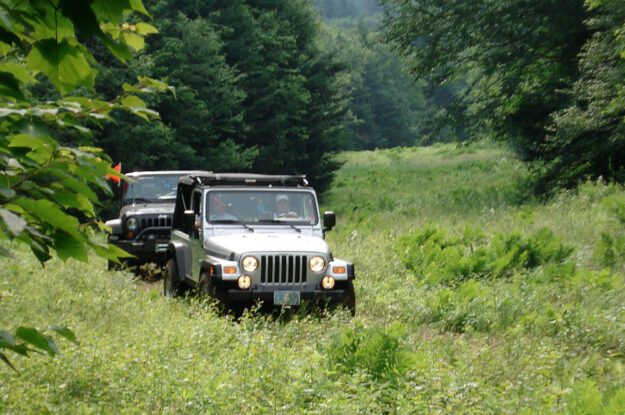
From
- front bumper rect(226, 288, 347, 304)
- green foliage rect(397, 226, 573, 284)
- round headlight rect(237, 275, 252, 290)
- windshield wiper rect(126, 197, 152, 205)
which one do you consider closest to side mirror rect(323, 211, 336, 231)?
front bumper rect(226, 288, 347, 304)

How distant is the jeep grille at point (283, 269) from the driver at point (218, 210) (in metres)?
1.33

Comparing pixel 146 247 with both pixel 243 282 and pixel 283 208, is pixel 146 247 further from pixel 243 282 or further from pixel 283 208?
pixel 243 282

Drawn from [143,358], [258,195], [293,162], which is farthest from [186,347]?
[293,162]

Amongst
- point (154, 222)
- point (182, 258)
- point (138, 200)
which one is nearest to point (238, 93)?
point (138, 200)

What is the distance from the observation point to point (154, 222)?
55.3 ft

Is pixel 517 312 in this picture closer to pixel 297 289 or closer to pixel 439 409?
pixel 297 289

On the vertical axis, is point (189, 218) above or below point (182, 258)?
above

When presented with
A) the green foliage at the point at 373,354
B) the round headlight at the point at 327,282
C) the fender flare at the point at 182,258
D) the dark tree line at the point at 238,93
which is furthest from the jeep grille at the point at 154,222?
the dark tree line at the point at 238,93

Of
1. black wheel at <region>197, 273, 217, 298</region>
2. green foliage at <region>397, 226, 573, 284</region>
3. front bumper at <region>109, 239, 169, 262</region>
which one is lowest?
black wheel at <region>197, 273, 217, 298</region>

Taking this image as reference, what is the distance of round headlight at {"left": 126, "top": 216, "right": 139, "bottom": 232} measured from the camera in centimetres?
1670

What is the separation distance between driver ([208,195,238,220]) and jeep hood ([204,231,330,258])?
0.39 meters

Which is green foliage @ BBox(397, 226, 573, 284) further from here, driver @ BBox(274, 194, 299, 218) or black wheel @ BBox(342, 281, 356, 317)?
black wheel @ BBox(342, 281, 356, 317)

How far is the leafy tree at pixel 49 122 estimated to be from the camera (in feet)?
8.50

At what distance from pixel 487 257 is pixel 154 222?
604 centimetres
